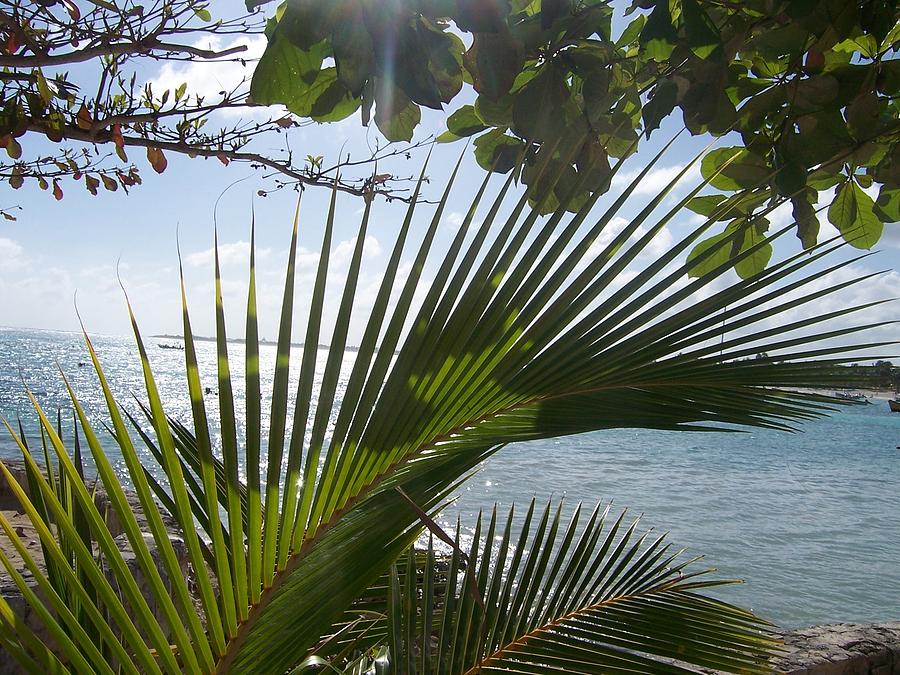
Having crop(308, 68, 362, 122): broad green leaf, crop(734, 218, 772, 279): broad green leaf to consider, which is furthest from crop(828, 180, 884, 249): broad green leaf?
crop(308, 68, 362, 122): broad green leaf

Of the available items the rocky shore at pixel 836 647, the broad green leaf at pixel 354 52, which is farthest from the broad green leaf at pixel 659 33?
the rocky shore at pixel 836 647

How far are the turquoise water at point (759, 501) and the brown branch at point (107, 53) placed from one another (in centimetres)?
97

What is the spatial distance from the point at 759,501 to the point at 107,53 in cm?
1973

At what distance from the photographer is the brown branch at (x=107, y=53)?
5.79 ft

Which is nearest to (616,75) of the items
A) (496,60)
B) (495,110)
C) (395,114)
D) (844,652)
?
(495,110)

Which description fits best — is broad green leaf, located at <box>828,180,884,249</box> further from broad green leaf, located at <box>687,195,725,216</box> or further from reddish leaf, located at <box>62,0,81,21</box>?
reddish leaf, located at <box>62,0,81,21</box>

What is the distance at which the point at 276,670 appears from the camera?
77 centimetres

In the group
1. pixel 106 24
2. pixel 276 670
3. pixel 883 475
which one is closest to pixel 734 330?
pixel 276 670

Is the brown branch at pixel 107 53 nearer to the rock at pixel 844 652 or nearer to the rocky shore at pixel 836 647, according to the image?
the rocky shore at pixel 836 647

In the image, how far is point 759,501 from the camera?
18.2 meters

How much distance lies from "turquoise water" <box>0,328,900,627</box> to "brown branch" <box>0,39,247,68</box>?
3.19ft

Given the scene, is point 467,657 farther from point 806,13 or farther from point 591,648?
point 806,13

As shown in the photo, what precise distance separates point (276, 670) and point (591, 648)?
60cm

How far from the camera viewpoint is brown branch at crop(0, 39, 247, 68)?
5.79 feet
